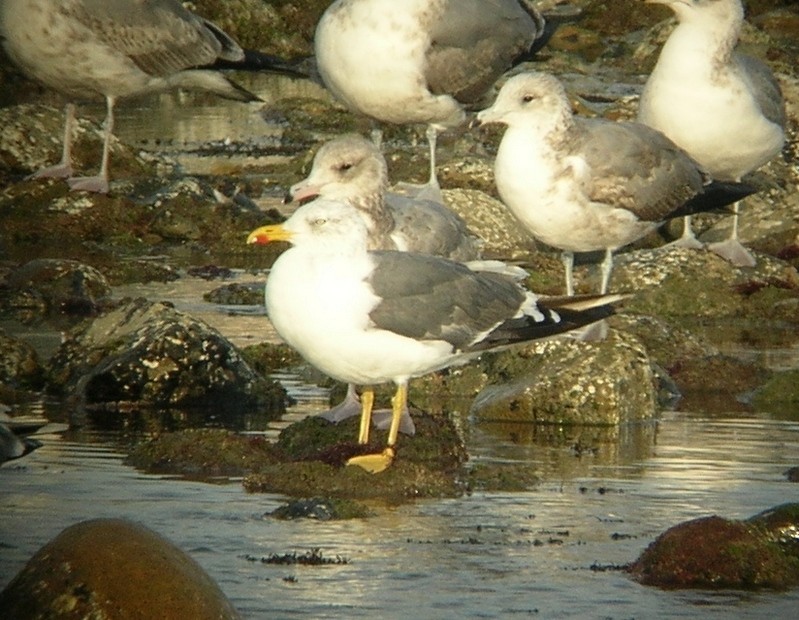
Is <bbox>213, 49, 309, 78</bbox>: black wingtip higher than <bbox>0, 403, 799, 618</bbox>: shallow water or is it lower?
higher

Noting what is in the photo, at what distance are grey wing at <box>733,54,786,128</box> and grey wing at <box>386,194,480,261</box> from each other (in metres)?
4.89

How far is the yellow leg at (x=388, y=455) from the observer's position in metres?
9.41

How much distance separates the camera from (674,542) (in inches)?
309

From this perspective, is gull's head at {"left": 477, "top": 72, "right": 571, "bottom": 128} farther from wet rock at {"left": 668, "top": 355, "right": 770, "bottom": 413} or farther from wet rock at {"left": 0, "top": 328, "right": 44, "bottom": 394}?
wet rock at {"left": 0, "top": 328, "right": 44, "bottom": 394}

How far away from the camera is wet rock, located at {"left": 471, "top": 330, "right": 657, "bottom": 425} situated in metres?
11.5

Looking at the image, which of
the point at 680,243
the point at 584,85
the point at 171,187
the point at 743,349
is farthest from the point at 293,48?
the point at 743,349

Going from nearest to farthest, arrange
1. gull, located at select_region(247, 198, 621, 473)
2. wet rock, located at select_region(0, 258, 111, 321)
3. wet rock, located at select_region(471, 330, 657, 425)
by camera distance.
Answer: gull, located at select_region(247, 198, 621, 473) → wet rock, located at select_region(471, 330, 657, 425) → wet rock, located at select_region(0, 258, 111, 321)

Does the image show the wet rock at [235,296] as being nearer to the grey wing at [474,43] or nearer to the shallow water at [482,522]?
the grey wing at [474,43]

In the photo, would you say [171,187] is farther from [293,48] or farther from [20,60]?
[293,48]

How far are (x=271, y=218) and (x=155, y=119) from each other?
8464 millimetres

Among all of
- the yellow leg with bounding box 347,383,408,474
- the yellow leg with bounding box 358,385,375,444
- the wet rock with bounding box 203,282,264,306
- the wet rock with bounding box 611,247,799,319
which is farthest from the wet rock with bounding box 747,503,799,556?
the wet rock with bounding box 203,282,264,306

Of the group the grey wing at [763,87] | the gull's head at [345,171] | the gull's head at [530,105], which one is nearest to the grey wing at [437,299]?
the gull's head at [345,171]

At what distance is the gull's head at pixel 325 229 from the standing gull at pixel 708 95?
22.3ft

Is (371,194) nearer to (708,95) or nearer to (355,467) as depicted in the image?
(355,467)
